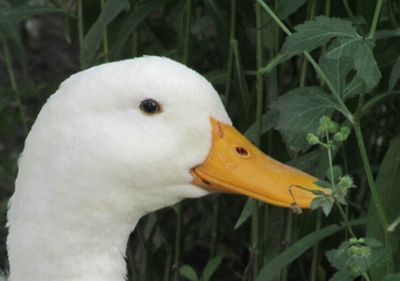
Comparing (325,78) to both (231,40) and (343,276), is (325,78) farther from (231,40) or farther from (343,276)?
(231,40)

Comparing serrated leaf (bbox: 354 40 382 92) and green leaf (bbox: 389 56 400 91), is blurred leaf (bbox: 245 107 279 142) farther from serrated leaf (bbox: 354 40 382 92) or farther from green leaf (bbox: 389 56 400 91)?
serrated leaf (bbox: 354 40 382 92)

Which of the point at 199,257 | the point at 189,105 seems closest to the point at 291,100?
the point at 189,105

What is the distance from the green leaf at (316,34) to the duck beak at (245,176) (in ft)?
0.90

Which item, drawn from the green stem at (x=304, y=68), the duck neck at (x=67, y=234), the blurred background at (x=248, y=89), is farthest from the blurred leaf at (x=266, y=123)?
the duck neck at (x=67, y=234)

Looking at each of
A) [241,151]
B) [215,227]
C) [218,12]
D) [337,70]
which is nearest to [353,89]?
[337,70]

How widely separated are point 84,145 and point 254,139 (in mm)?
808

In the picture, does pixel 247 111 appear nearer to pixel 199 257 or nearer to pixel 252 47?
pixel 252 47

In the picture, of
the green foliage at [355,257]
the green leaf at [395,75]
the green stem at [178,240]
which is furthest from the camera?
the green stem at [178,240]

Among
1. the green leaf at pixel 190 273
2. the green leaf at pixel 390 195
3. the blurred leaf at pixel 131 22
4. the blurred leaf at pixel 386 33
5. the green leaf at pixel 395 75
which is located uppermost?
the blurred leaf at pixel 386 33

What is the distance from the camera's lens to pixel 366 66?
316cm

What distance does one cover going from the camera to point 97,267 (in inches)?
134

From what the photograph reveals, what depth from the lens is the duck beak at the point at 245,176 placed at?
10.8 ft

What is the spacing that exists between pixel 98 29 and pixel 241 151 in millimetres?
778

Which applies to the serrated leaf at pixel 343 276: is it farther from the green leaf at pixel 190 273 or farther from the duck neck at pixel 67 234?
the green leaf at pixel 190 273
